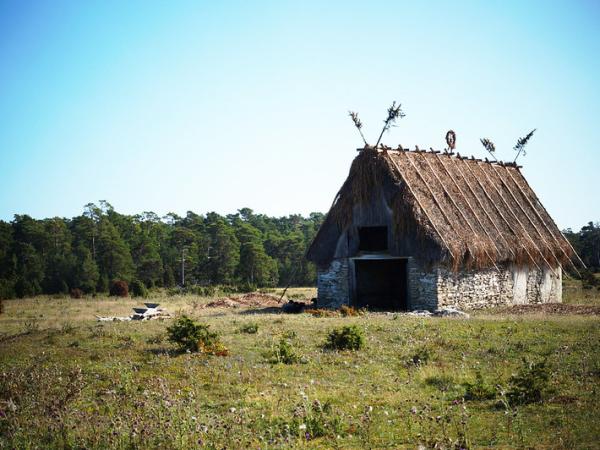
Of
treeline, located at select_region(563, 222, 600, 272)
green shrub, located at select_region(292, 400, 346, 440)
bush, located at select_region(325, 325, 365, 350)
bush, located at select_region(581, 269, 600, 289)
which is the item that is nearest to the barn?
bush, located at select_region(581, 269, 600, 289)

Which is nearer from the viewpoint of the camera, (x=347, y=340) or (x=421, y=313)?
(x=347, y=340)

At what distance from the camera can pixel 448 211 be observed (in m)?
26.6

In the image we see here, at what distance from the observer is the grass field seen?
795cm

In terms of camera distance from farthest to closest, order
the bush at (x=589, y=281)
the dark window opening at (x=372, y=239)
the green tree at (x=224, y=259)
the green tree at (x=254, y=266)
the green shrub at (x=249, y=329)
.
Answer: the green tree at (x=224, y=259)
the green tree at (x=254, y=266)
the bush at (x=589, y=281)
the dark window opening at (x=372, y=239)
the green shrub at (x=249, y=329)

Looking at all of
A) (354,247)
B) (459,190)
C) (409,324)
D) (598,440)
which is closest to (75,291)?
(354,247)

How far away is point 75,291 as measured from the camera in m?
43.9

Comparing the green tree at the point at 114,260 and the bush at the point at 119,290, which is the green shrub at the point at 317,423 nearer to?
the bush at the point at 119,290

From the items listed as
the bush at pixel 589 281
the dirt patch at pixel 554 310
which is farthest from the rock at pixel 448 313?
the bush at pixel 589 281

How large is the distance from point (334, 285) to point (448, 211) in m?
6.26

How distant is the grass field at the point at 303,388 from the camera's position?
7.95m

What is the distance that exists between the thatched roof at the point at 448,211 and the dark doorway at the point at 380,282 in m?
3.35

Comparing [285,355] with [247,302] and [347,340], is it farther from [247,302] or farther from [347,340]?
[247,302]

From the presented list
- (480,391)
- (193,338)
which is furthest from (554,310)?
(193,338)

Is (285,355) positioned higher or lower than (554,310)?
lower
